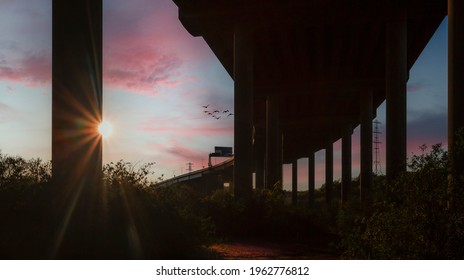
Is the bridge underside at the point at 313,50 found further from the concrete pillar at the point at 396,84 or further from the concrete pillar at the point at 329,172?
the concrete pillar at the point at 329,172

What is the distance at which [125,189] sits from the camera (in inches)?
505

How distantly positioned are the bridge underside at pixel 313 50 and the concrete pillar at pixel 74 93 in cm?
1063

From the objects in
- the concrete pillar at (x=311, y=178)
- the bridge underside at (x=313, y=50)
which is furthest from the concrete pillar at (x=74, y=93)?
the concrete pillar at (x=311, y=178)

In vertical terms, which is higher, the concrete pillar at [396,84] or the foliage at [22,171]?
the concrete pillar at [396,84]

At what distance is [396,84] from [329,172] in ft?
152

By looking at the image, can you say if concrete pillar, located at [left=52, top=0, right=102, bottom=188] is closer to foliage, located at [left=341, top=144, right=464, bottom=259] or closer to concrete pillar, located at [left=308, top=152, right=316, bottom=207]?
foliage, located at [left=341, top=144, right=464, bottom=259]

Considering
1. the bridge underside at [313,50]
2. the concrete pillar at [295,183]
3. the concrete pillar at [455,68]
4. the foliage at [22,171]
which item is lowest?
the concrete pillar at [295,183]

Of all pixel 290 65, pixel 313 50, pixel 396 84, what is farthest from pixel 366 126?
pixel 396 84

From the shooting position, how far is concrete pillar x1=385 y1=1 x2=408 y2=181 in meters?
28.3

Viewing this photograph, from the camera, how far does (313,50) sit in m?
37.3

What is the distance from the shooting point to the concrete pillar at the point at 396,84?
28328 millimetres

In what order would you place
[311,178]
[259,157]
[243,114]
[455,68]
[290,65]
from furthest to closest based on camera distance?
1. [311,178]
2. [259,157]
3. [290,65]
4. [243,114]
5. [455,68]

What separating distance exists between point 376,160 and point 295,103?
196 feet

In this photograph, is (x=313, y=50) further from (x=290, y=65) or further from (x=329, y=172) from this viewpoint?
(x=329, y=172)
